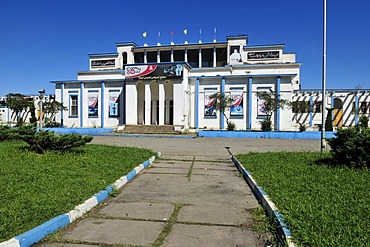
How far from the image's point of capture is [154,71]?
27.1 metres

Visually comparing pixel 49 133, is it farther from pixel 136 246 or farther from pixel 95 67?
pixel 95 67

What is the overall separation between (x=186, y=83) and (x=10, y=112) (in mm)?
29378

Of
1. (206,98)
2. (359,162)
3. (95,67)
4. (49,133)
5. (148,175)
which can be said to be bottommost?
(148,175)

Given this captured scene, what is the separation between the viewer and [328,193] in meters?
4.67

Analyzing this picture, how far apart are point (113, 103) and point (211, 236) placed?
92.9ft

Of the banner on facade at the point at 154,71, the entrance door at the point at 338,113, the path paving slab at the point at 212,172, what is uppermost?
the banner on facade at the point at 154,71

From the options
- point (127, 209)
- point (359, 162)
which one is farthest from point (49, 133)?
point (359, 162)

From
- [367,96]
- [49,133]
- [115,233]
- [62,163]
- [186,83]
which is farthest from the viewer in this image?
[367,96]

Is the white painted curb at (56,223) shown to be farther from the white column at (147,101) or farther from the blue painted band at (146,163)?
the white column at (147,101)

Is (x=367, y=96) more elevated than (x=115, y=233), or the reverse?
(x=367, y=96)

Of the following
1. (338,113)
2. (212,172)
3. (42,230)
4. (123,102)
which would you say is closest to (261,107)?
(338,113)

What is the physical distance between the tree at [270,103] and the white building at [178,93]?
4.35 feet

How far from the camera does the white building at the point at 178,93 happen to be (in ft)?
88.5

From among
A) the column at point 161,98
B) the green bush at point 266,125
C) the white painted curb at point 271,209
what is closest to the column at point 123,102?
the column at point 161,98
